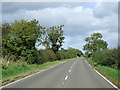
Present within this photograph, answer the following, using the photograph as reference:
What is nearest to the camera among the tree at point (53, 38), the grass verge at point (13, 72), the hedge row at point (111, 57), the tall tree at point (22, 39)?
the grass verge at point (13, 72)

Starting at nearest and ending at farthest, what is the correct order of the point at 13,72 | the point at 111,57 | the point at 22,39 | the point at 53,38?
the point at 13,72, the point at 111,57, the point at 22,39, the point at 53,38

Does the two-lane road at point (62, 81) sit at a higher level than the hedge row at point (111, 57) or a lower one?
lower

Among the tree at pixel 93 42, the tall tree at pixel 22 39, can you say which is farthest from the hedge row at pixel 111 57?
the tree at pixel 93 42

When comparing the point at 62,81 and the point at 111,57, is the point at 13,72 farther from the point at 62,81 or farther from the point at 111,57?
the point at 111,57

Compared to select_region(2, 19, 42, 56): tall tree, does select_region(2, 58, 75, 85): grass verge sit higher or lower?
lower

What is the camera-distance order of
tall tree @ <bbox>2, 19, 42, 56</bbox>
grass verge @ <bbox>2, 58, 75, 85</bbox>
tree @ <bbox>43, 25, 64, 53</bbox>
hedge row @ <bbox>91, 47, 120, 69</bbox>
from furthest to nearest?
tree @ <bbox>43, 25, 64, 53</bbox>, tall tree @ <bbox>2, 19, 42, 56</bbox>, hedge row @ <bbox>91, 47, 120, 69</bbox>, grass verge @ <bbox>2, 58, 75, 85</bbox>

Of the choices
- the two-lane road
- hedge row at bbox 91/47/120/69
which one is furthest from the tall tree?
the two-lane road

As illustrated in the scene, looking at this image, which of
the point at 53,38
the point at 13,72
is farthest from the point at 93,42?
the point at 13,72

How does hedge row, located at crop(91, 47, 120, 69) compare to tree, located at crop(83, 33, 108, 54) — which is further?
tree, located at crop(83, 33, 108, 54)

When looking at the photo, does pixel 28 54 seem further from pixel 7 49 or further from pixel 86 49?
pixel 86 49

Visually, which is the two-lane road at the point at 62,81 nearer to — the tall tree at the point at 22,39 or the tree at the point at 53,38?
the tall tree at the point at 22,39

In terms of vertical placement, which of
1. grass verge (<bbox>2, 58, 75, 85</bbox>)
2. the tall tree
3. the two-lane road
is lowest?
the two-lane road

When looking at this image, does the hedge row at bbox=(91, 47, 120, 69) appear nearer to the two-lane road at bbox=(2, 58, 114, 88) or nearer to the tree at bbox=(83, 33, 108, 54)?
the two-lane road at bbox=(2, 58, 114, 88)

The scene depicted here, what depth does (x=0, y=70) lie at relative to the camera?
23.2 meters
